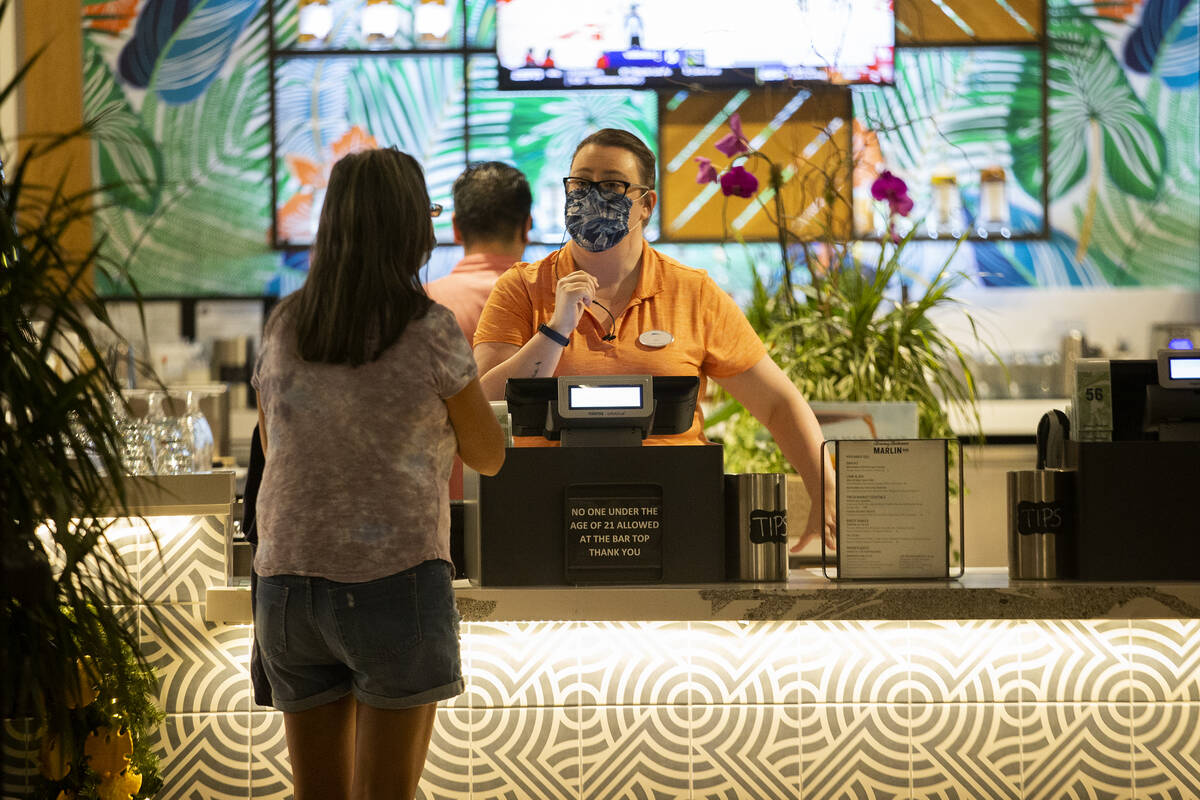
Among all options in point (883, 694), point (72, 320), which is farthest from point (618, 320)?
point (72, 320)

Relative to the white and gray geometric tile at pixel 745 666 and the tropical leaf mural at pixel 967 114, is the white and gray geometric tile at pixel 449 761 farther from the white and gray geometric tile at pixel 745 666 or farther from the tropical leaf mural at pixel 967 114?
the tropical leaf mural at pixel 967 114

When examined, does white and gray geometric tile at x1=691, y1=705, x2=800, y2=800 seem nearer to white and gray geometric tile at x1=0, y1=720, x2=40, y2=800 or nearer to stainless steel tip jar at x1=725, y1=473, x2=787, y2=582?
stainless steel tip jar at x1=725, y1=473, x2=787, y2=582

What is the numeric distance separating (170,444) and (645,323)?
911 millimetres

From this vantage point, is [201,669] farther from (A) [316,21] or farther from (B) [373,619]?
(A) [316,21]

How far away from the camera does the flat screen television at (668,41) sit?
Answer: 5.39 m

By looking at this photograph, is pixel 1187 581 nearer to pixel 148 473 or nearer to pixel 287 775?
pixel 287 775

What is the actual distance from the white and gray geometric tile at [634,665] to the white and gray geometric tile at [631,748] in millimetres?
20

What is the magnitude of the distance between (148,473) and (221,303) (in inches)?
138

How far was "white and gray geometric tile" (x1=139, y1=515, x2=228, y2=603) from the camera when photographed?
7.64 feet

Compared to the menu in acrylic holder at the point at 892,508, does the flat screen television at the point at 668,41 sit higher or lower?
higher

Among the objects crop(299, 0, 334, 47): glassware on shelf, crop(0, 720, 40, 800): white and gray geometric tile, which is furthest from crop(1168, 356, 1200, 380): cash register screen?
crop(299, 0, 334, 47): glassware on shelf

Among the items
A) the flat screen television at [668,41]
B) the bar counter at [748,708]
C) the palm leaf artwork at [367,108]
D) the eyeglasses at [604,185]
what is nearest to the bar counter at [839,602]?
the bar counter at [748,708]

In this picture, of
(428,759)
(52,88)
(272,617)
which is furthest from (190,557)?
(52,88)

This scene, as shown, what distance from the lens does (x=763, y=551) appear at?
7.18 feet
